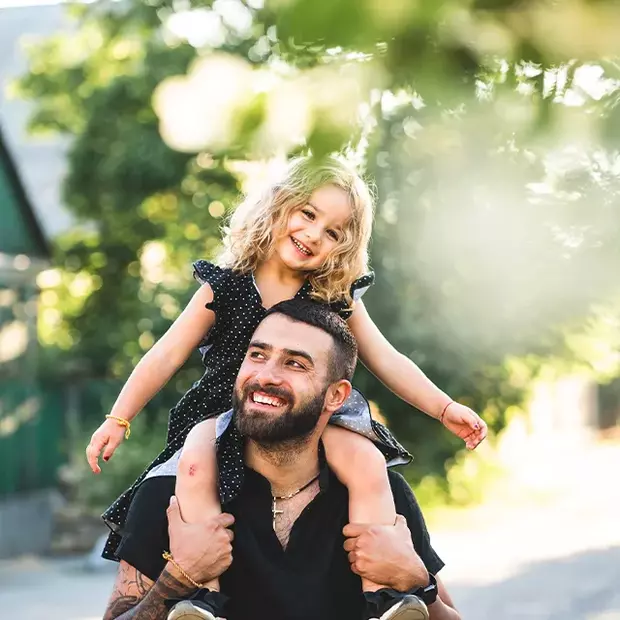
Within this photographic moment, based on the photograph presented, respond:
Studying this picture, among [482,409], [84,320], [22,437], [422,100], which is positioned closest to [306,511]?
[422,100]

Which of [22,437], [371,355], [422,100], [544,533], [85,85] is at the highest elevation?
[85,85]

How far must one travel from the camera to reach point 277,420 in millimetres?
3281

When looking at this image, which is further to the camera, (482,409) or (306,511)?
(482,409)

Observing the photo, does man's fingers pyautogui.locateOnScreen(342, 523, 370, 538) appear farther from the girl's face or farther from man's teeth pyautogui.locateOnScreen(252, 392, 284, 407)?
the girl's face

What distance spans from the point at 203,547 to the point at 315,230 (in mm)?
824

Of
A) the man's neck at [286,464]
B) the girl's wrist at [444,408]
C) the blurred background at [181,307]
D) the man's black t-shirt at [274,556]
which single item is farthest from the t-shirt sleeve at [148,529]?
the blurred background at [181,307]

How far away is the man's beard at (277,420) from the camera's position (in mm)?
3254

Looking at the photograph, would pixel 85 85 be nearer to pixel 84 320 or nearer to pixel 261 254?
pixel 84 320

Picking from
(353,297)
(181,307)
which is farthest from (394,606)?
(181,307)

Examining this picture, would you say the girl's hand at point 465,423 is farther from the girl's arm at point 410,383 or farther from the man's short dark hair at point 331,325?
the man's short dark hair at point 331,325

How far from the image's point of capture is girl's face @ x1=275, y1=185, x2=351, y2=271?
3.51 metres

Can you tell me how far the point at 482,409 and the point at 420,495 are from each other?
1.75m

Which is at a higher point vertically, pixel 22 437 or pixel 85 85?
pixel 85 85

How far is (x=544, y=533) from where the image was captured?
16266mm
